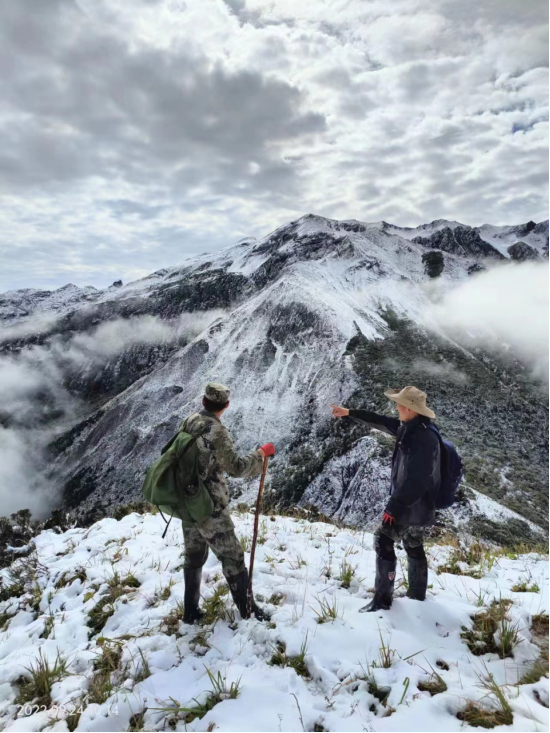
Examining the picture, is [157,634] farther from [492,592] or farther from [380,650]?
[492,592]

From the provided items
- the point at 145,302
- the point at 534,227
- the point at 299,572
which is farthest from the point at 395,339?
the point at 534,227

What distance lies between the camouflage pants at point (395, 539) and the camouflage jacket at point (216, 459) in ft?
5.48

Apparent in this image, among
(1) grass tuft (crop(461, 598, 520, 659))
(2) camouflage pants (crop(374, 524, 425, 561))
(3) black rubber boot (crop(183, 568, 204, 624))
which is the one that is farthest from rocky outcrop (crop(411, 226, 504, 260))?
(3) black rubber boot (crop(183, 568, 204, 624))

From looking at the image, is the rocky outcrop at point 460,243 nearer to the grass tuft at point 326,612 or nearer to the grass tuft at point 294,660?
the grass tuft at point 326,612

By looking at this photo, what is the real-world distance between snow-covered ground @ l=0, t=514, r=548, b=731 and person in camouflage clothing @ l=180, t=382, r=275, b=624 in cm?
28

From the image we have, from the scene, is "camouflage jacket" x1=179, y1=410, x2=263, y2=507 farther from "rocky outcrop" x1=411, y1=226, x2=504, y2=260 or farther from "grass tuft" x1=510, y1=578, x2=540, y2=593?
"rocky outcrop" x1=411, y1=226, x2=504, y2=260

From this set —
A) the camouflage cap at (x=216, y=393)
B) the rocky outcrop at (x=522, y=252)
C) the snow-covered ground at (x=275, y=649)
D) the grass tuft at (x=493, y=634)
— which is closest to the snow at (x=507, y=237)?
the rocky outcrop at (x=522, y=252)

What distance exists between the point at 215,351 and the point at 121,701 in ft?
164

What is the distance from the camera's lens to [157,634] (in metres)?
4.24

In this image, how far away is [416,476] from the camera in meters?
4.21

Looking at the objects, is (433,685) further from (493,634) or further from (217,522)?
(217,522)

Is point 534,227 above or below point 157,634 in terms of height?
above

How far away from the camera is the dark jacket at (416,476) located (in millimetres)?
4203

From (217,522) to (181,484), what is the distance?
24.7 inches
